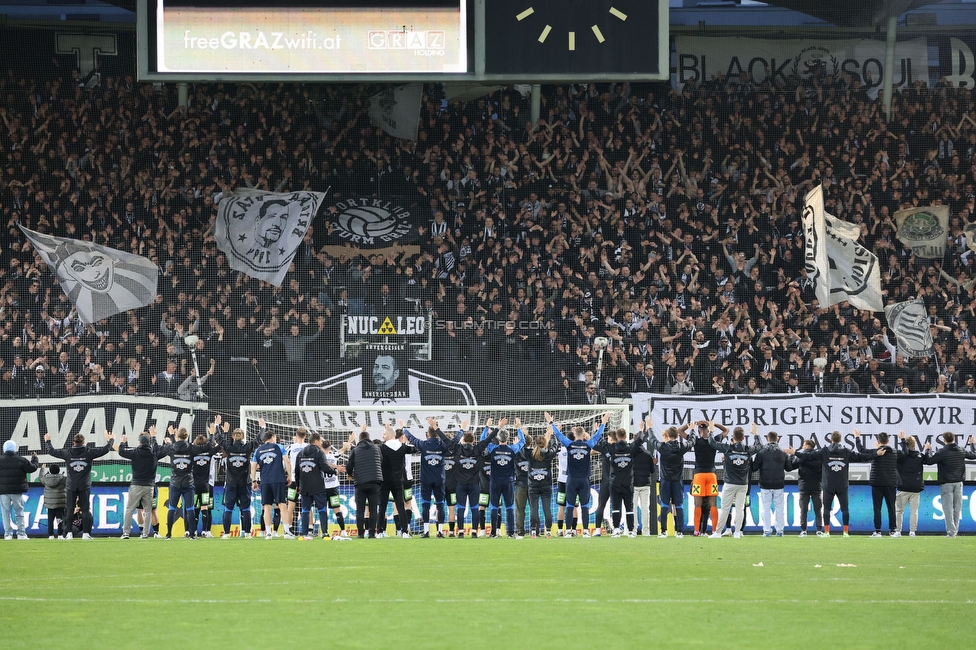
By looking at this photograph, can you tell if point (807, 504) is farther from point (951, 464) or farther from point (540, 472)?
point (540, 472)

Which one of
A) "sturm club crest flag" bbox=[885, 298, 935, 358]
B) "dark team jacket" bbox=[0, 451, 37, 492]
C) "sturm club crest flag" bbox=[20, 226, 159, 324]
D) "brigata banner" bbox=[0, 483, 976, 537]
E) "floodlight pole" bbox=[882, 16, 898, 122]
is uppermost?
"floodlight pole" bbox=[882, 16, 898, 122]

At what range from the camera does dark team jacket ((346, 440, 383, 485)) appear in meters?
17.6

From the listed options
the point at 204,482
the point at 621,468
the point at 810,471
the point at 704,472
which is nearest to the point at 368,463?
the point at 204,482

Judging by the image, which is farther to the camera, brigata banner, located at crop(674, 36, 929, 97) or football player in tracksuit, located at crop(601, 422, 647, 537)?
brigata banner, located at crop(674, 36, 929, 97)

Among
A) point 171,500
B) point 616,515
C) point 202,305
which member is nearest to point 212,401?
point 202,305

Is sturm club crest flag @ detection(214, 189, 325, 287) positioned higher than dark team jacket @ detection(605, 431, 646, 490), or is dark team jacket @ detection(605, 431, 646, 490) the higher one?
sturm club crest flag @ detection(214, 189, 325, 287)

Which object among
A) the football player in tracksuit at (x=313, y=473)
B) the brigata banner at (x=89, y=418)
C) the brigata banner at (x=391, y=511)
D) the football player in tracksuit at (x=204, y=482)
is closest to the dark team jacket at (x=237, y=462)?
the football player in tracksuit at (x=204, y=482)

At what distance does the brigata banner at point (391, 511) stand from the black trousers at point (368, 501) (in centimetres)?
241

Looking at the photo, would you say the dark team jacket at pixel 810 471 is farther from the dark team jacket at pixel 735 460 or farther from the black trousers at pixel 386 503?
the black trousers at pixel 386 503

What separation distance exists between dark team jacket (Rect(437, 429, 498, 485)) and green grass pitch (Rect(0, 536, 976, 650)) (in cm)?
215

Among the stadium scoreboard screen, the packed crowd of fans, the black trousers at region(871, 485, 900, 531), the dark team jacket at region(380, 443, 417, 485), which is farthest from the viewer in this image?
the packed crowd of fans

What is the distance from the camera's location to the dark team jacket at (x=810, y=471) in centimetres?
1878

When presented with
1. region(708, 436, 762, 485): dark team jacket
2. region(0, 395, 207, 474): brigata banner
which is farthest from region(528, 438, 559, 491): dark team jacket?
region(0, 395, 207, 474): brigata banner

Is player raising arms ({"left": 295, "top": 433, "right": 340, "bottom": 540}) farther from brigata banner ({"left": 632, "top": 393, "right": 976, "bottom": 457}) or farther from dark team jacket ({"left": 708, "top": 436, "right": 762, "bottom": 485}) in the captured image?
brigata banner ({"left": 632, "top": 393, "right": 976, "bottom": 457})
